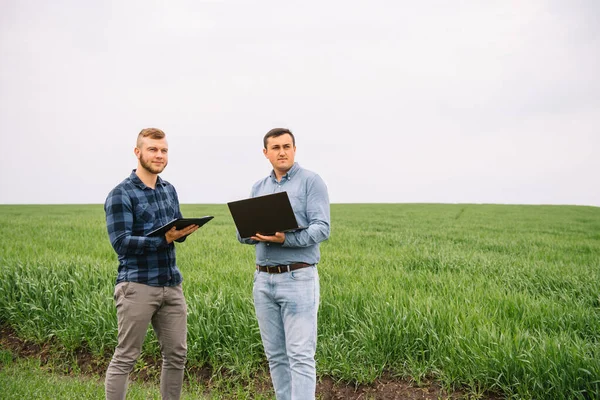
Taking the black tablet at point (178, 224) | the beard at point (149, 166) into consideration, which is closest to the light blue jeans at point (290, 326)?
the black tablet at point (178, 224)

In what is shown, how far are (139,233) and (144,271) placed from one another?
1.10ft

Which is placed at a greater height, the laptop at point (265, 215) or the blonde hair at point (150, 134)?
the blonde hair at point (150, 134)

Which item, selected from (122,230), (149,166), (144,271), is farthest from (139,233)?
(149,166)

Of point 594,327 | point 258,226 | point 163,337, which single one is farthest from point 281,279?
point 594,327

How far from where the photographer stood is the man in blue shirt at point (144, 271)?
361cm

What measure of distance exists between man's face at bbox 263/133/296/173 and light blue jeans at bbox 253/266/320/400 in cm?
91

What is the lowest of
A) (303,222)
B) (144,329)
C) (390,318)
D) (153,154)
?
(390,318)

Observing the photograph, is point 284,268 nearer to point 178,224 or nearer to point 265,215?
point 265,215

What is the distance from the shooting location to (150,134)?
3.73 metres

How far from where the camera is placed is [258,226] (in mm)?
3512

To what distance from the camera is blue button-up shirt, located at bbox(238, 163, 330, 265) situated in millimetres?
3514

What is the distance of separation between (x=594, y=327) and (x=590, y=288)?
8.69 ft

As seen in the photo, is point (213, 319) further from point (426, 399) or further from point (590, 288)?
point (590, 288)

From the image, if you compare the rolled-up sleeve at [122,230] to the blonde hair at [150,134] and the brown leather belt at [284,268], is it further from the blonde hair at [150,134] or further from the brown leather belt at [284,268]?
the brown leather belt at [284,268]
